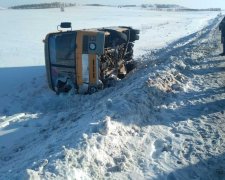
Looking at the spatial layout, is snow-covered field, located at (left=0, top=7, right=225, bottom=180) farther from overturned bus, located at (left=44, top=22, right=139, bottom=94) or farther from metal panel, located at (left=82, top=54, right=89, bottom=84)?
metal panel, located at (left=82, top=54, right=89, bottom=84)

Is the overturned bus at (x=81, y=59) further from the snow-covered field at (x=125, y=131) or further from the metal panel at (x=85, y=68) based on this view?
the snow-covered field at (x=125, y=131)

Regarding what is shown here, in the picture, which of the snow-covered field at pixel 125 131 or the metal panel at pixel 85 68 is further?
the metal panel at pixel 85 68

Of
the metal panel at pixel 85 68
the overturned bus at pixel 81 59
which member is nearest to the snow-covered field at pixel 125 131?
the overturned bus at pixel 81 59

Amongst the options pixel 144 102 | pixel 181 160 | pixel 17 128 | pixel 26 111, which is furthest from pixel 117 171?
pixel 26 111

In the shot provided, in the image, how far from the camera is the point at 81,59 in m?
10.5

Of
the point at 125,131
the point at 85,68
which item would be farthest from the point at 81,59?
the point at 125,131

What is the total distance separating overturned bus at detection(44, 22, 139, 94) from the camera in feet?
34.3

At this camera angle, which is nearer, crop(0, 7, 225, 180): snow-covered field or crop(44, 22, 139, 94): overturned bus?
crop(0, 7, 225, 180): snow-covered field

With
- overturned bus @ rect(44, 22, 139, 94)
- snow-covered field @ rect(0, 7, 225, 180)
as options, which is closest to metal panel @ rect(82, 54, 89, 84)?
overturned bus @ rect(44, 22, 139, 94)

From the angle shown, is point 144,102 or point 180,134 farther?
point 144,102

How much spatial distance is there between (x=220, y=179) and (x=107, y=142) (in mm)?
1597

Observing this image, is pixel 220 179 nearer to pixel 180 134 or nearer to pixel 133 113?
pixel 180 134

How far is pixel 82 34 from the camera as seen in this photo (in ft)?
34.4

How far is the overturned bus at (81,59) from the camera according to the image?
34.3ft
